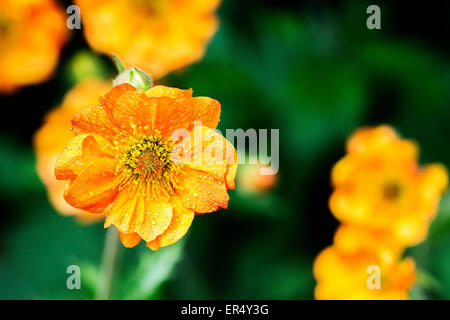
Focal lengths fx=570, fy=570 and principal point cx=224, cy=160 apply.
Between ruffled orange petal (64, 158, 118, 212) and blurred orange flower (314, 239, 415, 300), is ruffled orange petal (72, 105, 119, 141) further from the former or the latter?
blurred orange flower (314, 239, 415, 300)

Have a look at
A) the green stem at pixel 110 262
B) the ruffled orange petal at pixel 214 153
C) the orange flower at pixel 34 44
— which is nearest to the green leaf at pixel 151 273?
the green stem at pixel 110 262

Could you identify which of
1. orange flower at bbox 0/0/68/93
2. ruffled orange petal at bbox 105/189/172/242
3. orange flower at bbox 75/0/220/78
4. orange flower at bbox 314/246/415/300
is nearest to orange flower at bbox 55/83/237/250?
ruffled orange petal at bbox 105/189/172/242

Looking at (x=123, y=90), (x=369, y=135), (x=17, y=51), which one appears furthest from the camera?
(x=17, y=51)

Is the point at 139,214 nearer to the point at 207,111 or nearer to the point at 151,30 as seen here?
the point at 207,111

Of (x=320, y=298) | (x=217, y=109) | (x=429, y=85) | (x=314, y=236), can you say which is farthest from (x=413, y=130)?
(x=217, y=109)

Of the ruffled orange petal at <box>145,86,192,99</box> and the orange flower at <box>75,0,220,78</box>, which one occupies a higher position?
the orange flower at <box>75,0,220,78</box>

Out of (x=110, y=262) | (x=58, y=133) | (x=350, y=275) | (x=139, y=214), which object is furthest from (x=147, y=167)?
(x=350, y=275)

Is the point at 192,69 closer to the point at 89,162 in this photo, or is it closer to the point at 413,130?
the point at 413,130

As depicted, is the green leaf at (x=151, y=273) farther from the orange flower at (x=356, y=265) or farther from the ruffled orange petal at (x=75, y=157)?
the orange flower at (x=356, y=265)
